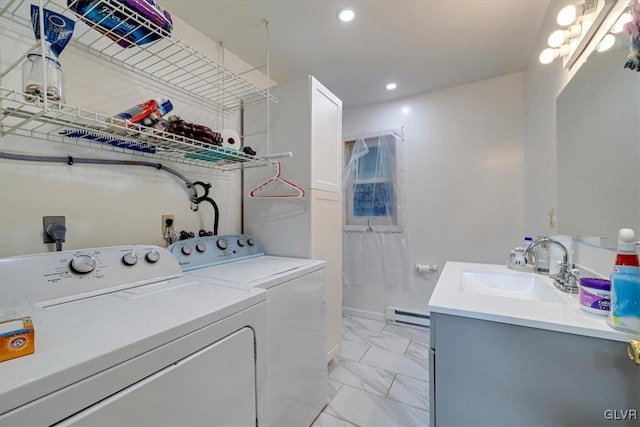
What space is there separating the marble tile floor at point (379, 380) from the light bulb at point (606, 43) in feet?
6.62

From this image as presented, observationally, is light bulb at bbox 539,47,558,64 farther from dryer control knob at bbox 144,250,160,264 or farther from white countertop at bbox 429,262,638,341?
dryer control knob at bbox 144,250,160,264

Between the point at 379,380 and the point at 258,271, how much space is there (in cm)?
137

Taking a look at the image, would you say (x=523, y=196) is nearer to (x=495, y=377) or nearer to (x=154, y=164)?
(x=495, y=377)

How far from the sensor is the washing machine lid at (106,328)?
471 millimetres

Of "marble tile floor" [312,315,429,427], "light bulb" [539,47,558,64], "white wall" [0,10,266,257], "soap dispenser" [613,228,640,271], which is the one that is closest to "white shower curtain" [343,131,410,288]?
"marble tile floor" [312,315,429,427]

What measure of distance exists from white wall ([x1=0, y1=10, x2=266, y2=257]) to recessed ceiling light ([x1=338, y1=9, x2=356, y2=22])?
984 millimetres

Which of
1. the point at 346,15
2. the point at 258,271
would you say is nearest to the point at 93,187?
the point at 258,271

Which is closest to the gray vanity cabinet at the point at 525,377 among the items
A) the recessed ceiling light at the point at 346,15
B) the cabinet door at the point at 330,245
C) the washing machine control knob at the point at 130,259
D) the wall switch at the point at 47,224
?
the cabinet door at the point at 330,245

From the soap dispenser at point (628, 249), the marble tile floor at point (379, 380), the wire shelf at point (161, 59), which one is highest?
the wire shelf at point (161, 59)

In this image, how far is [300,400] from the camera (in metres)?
1.35

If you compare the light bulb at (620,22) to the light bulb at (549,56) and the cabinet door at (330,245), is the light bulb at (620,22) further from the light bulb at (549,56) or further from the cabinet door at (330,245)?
the cabinet door at (330,245)

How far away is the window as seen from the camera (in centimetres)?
303

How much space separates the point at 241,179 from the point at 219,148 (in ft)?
2.20

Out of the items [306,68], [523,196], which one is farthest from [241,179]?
[523,196]
